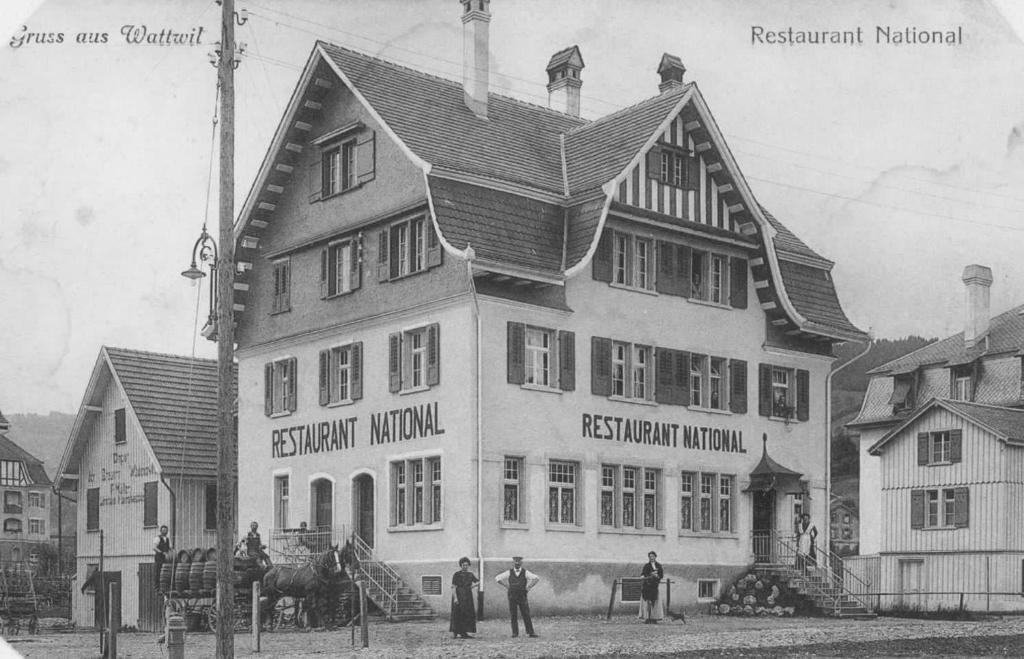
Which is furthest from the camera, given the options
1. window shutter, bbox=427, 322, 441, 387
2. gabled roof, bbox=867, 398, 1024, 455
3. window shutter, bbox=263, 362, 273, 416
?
gabled roof, bbox=867, 398, 1024, 455

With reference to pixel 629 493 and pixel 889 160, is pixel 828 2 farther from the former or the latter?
pixel 629 493

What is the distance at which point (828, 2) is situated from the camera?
24.4 meters

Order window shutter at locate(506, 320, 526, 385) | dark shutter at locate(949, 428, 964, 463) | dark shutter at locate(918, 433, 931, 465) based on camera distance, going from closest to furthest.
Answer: window shutter at locate(506, 320, 526, 385)
dark shutter at locate(949, 428, 964, 463)
dark shutter at locate(918, 433, 931, 465)

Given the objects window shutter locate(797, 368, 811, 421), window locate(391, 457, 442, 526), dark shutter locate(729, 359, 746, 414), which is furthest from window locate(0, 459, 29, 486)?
window shutter locate(797, 368, 811, 421)

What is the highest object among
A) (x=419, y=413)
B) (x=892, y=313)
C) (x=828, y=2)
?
(x=828, y=2)

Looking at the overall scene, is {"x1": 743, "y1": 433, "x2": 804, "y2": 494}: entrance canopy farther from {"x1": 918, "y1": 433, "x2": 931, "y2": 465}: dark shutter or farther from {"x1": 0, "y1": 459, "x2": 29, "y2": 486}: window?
{"x1": 0, "y1": 459, "x2": 29, "y2": 486}: window

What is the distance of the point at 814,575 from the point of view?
3381cm

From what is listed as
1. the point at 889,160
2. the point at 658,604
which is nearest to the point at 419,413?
the point at 658,604

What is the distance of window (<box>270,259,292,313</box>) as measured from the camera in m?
Result: 33.6

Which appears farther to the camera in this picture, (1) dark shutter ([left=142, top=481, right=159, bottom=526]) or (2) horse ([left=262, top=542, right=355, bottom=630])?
(1) dark shutter ([left=142, top=481, right=159, bottom=526])

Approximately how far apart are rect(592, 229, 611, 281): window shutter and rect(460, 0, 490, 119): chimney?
11.8 ft

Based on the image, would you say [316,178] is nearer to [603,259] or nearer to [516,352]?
[516,352]

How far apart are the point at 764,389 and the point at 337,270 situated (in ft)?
32.6

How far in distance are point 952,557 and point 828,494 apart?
9853 mm
